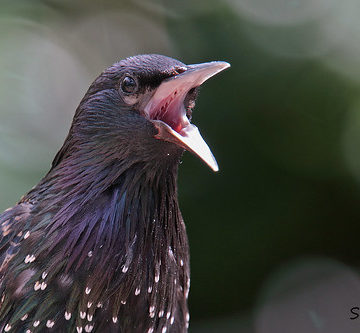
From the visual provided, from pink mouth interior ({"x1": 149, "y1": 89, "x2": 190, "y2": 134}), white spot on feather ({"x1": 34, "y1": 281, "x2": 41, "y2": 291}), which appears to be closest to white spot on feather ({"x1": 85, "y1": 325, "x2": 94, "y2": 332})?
white spot on feather ({"x1": 34, "y1": 281, "x2": 41, "y2": 291})

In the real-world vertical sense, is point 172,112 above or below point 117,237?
above

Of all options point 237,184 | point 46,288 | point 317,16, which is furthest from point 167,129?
point 317,16

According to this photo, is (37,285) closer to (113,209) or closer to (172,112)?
(113,209)

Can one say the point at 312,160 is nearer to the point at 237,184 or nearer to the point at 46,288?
the point at 237,184

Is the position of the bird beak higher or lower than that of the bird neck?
higher

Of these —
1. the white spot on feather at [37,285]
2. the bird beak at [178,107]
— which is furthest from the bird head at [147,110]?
the white spot on feather at [37,285]

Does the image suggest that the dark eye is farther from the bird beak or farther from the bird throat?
the bird throat

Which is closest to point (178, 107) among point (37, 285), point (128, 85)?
point (128, 85)
